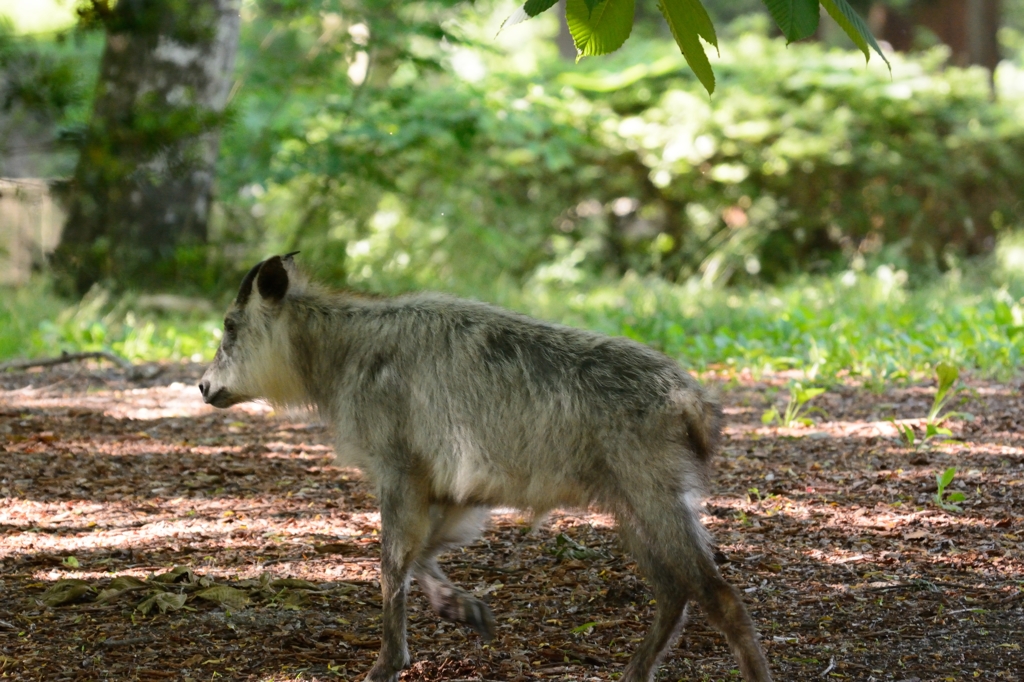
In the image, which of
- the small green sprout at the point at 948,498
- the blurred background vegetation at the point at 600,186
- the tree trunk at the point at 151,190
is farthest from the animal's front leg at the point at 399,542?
the tree trunk at the point at 151,190

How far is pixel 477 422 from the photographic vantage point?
142 inches

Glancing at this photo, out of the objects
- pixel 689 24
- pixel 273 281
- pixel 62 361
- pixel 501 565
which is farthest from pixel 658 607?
pixel 62 361

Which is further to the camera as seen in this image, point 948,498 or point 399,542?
point 948,498

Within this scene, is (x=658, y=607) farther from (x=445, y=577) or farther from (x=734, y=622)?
(x=445, y=577)

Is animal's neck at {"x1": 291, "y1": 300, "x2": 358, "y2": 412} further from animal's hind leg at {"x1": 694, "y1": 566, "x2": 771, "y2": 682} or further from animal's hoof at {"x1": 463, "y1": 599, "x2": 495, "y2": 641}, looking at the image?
animal's hind leg at {"x1": 694, "y1": 566, "x2": 771, "y2": 682}

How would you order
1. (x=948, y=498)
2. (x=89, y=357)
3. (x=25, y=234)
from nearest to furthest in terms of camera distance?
(x=948, y=498) → (x=89, y=357) → (x=25, y=234)

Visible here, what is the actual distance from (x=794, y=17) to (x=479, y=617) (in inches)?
84.6

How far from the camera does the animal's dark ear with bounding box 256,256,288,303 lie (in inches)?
161

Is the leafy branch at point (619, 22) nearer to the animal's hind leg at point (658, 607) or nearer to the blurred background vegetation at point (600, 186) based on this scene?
the animal's hind leg at point (658, 607)

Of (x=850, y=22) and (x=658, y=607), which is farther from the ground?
(x=850, y=22)

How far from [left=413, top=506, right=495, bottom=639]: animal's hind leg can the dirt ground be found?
0.13 metres

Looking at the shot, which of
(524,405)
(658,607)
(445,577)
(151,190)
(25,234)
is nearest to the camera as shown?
(658,607)

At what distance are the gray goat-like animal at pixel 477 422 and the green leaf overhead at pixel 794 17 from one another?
1187mm

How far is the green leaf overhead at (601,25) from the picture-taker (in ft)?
9.52
